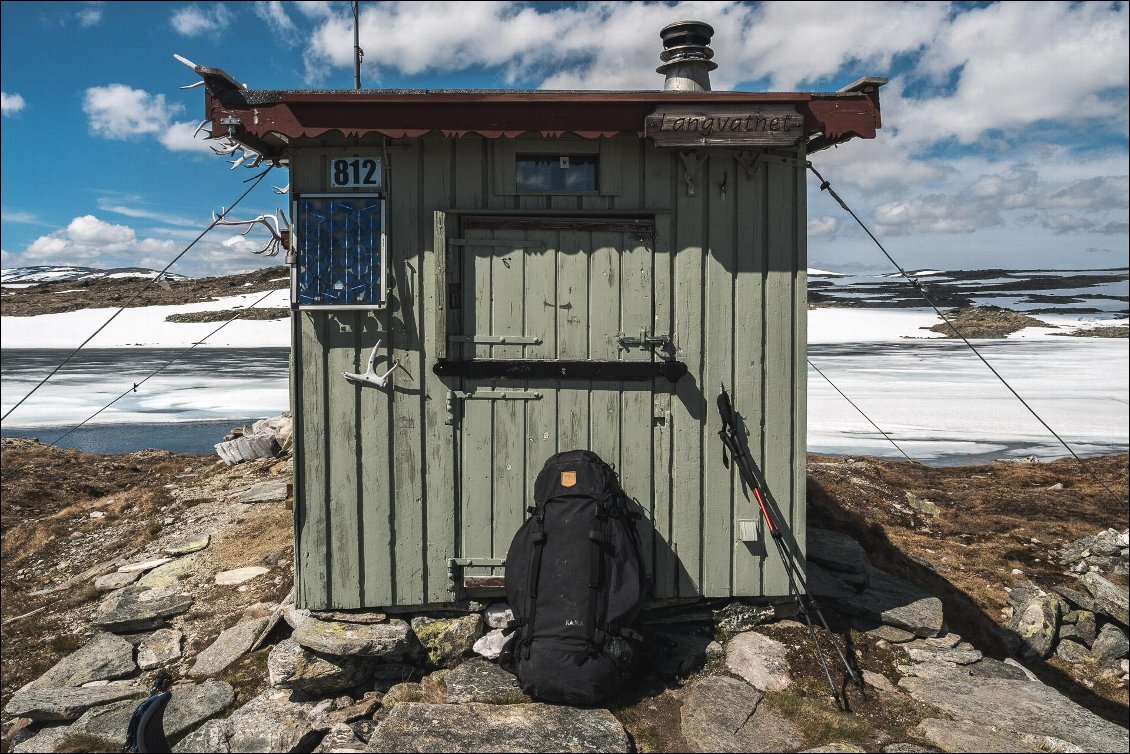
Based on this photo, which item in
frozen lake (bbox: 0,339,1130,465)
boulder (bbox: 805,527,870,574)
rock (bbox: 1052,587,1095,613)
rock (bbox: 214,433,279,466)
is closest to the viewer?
boulder (bbox: 805,527,870,574)

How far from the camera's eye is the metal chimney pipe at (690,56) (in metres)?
5.43

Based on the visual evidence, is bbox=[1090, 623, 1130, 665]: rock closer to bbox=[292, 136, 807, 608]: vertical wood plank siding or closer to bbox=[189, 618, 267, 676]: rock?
bbox=[292, 136, 807, 608]: vertical wood plank siding

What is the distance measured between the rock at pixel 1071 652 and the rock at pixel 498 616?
5.96m

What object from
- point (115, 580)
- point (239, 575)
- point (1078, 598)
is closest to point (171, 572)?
point (115, 580)

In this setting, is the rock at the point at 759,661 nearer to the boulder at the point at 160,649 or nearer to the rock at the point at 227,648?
the rock at the point at 227,648

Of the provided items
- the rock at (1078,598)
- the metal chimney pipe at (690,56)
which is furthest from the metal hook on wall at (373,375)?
the rock at (1078,598)

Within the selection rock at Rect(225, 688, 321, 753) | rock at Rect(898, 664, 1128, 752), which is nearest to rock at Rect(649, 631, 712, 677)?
rock at Rect(898, 664, 1128, 752)

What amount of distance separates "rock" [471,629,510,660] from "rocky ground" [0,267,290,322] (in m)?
57.0

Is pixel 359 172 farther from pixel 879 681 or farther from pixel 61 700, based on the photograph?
pixel 879 681

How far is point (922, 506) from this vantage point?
36.8 feet

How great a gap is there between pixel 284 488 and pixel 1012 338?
4360cm

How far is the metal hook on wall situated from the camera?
199 inches

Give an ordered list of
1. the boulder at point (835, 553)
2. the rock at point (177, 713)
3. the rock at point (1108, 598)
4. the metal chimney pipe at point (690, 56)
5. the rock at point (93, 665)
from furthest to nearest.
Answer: the rock at point (1108, 598) < the boulder at point (835, 553) < the rock at point (93, 665) < the metal chimney pipe at point (690, 56) < the rock at point (177, 713)

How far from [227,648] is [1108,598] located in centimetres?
915
